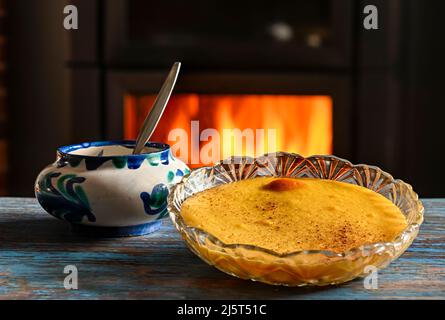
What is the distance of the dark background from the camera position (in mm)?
1537

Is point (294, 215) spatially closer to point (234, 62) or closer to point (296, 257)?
point (296, 257)

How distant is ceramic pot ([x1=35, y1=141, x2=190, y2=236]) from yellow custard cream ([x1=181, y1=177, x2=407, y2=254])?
0.16ft

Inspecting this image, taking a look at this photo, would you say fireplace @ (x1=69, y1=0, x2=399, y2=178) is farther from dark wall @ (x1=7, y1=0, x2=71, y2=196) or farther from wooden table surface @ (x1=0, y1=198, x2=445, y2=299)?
wooden table surface @ (x1=0, y1=198, x2=445, y2=299)

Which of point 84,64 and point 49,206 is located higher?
point 84,64

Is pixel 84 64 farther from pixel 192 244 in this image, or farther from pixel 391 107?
pixel 192 244

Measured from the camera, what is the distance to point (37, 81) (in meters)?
1.60

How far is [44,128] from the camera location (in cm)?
162

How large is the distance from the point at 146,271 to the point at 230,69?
1028mm

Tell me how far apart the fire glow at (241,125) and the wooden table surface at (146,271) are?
951mm

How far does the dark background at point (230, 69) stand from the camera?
Result: 1.54 meters

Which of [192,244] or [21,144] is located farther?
[21,144]

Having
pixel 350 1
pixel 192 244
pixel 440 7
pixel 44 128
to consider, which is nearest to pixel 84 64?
pixel 44 128
